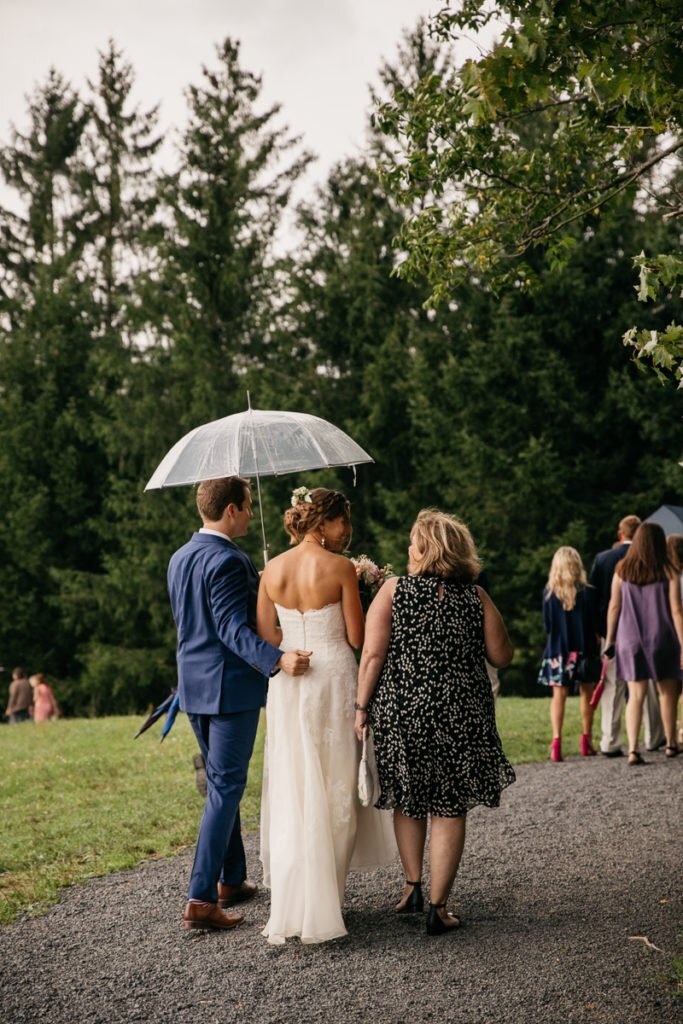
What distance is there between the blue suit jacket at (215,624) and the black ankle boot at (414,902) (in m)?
1.23

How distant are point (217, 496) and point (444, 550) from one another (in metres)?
1.21

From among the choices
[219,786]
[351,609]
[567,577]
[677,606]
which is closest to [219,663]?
[219,786]

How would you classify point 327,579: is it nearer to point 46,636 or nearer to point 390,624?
point 390,624

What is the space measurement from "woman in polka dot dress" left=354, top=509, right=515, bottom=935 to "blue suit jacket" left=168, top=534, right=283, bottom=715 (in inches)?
23.5

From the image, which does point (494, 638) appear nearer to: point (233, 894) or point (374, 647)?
point (374, 647)

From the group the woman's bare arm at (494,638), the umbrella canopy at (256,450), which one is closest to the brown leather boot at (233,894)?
the woman's bare arm at (494,638)

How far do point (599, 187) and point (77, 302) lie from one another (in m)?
24.5

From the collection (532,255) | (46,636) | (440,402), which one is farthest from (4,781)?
(46,636)

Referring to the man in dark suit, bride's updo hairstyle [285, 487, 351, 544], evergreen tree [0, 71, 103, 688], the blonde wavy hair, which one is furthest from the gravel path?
evergreen tree [0, 71, 103, 688]

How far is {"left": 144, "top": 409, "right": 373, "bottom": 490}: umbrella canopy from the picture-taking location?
563 centimetres

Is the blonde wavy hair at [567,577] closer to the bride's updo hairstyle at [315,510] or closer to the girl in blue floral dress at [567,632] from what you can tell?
the girl in blue floral dress at [567,632]

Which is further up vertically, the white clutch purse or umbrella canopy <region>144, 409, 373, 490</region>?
umbrella canopy <region>144, 409, 373, 490</region>

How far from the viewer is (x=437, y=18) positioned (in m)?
7.69

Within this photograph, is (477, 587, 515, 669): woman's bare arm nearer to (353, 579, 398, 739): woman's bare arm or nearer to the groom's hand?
(353, 579, 398, 739): woman's bare arm
